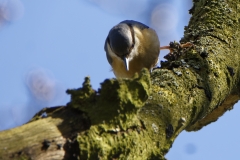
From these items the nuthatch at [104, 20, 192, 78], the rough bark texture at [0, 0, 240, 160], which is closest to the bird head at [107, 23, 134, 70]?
the nuthatch at [104, 20, 192, 78]

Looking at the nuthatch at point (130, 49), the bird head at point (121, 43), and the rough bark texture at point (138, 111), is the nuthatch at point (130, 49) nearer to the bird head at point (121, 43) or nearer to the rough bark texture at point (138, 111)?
the bird head at point (121, 43)

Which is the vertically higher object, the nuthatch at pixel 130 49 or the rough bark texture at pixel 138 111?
the nuthatch at pixel 130 49

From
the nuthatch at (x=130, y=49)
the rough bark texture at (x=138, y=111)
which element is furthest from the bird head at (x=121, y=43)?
the rough bark texture at (x=138, y=111)

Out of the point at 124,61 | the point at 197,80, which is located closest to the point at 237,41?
the point at 197,80

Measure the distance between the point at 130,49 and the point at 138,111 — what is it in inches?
74.2

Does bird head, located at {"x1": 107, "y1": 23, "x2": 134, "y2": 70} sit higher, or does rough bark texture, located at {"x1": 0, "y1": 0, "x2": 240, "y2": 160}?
bird head, located at {"x1": 107, "y1": 23, "x2": 134, "y2": 70}

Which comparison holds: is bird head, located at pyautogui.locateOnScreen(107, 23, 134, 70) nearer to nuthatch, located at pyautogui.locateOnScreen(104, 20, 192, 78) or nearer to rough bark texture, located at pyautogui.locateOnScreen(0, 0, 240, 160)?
nuthatch, located at pyautogui.locateOnScreen(104, 20, 192, 78)

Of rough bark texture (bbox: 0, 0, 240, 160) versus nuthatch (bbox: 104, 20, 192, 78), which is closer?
rough bark texture (bbox: 0, 0, 240, 160)

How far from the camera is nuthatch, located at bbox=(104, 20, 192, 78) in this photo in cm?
346

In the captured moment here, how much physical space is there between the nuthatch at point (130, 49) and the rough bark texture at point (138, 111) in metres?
0.98

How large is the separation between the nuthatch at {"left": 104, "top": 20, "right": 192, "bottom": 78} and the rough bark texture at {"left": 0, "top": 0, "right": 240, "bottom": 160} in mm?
977

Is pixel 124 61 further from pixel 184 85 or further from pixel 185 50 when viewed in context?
pixel 184 85

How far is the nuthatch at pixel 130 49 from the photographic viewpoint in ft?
11.4

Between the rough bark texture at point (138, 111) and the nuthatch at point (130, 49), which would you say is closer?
the rough bark texture at point (138, 111)
